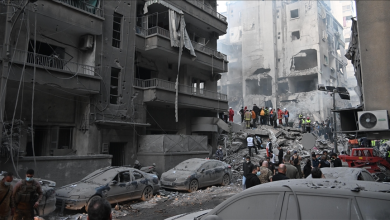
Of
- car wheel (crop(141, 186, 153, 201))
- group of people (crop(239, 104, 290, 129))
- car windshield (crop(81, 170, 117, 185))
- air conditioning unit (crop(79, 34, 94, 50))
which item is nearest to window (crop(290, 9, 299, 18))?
group of people (crop(239, 104, 290, 129))

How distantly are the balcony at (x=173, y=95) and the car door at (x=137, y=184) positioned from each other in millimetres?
7099

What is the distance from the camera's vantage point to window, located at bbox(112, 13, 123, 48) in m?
17.0

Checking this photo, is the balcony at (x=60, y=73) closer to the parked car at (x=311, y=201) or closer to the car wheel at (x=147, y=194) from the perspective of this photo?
the car wheel at (x=147, y=194)

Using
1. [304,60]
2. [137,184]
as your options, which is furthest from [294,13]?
[137,184]

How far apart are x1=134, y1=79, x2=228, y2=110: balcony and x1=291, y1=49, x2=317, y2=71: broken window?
26.5 meters

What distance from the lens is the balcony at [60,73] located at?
12.5 meters

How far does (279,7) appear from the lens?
46875 millimetres

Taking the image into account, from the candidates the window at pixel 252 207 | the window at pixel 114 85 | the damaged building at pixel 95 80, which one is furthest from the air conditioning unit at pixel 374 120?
the window at pixel 114 85

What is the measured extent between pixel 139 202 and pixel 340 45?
52.9 m

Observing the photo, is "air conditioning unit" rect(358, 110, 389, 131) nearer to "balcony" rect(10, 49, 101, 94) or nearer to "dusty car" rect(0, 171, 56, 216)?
"dusty car" rect(0, 171, 56, 216)

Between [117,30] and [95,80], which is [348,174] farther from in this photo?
[117,30]

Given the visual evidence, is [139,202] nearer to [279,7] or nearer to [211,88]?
[211,88]

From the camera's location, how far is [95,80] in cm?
1477

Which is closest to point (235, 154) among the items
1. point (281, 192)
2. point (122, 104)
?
point (122, 104)
